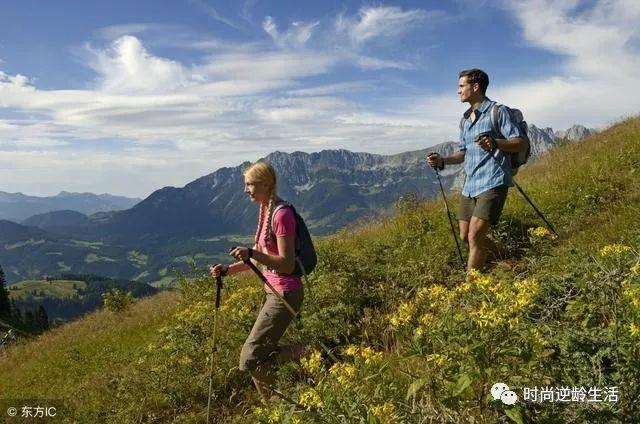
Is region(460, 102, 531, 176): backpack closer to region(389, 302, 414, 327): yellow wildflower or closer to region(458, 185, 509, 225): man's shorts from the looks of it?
region(458, 185, 509, 225): man's shorts

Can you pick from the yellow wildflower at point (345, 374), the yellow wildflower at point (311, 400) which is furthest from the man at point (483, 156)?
the yellow wildflower at point (311, 400)

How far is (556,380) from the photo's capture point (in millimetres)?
3037

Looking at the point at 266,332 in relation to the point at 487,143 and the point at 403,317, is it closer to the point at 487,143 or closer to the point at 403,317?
the point at 403,317

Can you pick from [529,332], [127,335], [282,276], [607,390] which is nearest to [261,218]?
[282,276]

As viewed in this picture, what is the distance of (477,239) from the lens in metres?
6.38

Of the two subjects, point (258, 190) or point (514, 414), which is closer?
point (514, 414)

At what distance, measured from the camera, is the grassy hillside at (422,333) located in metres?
2.78

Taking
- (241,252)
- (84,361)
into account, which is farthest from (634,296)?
(84,361)

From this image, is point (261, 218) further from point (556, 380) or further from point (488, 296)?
point (556, 380)

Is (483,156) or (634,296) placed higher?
(483,156)

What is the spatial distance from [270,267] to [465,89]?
343cm

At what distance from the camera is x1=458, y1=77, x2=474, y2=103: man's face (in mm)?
6230

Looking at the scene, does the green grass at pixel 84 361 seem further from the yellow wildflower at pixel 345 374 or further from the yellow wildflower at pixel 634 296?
the yellow wildflower at pixel 634 296

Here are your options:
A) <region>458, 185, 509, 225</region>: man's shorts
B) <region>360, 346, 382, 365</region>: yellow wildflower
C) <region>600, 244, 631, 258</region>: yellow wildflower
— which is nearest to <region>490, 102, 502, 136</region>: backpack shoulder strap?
<region>458, 185, 509, 225</region>: man's shorts
